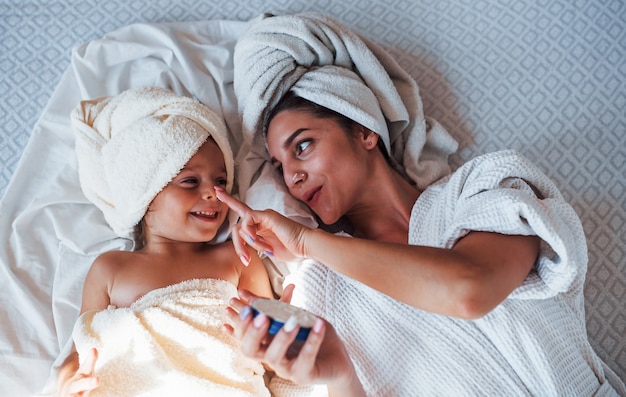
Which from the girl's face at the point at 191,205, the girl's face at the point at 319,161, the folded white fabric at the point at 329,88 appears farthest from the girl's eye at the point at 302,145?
the girl's face at the point at 191,205

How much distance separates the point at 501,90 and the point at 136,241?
1.11m

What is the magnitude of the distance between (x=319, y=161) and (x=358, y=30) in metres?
0.59

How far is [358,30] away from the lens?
1.68 meters

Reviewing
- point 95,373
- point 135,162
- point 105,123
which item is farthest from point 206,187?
point 95,373

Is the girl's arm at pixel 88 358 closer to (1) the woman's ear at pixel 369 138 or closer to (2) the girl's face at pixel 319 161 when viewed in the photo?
(2) the girl's face at pixel 319 161

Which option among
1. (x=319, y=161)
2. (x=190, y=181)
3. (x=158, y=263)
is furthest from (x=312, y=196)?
(x=158, y=263)

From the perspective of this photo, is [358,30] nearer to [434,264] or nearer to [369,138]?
[369,138]

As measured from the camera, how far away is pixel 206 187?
4.41 feet

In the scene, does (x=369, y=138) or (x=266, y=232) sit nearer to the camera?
(x=266, y=232)

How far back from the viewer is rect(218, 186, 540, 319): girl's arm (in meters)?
0.91

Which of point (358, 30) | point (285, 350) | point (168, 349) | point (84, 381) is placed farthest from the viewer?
point (358, 30)

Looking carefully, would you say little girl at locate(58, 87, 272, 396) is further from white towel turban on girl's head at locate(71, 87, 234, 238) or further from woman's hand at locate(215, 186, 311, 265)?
woman's hand at locate(215, 186, 311, 265)

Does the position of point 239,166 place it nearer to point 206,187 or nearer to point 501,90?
point 206,187

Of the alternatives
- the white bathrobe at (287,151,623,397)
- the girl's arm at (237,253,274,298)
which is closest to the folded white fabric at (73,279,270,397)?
the girl's arm at (237,253,274,298)
